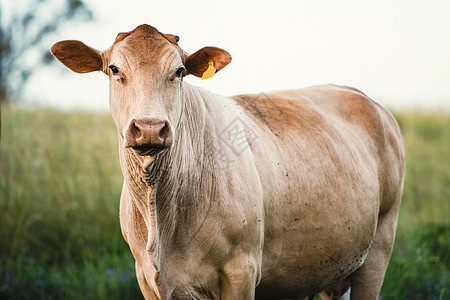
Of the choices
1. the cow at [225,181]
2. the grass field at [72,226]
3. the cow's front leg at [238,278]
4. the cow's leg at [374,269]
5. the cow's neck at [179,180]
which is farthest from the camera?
the grass field at [72,226]

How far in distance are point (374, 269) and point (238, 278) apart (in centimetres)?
172

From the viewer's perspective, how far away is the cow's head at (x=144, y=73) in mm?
2158

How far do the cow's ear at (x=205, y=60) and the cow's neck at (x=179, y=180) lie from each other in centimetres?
14

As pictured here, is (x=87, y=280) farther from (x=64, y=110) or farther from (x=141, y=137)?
(x=64, y=110)

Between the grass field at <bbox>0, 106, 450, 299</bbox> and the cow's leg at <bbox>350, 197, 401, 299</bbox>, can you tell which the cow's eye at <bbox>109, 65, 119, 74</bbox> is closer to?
the cow's leg at <bbox>350, 197, 401, 299</bbox>

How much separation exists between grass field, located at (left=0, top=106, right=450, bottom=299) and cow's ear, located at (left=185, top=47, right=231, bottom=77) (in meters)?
2.86

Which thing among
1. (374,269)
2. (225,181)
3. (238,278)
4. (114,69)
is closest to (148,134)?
(114,69)

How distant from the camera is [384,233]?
400 centimetres

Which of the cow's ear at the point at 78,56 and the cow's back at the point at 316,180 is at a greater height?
the cow's ear at the point at 78,56

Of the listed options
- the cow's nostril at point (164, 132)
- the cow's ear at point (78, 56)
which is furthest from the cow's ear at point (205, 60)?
the cow's nostril at point (164, 132)

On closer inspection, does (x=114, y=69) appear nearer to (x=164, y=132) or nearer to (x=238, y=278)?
(x=164, y=132)

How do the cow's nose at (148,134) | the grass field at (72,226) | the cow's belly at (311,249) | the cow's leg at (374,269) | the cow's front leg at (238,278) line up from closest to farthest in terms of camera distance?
the cow's nose at (148,134)
the cow's front leg at (238,278)
the cow's belly at (311,249)
the cow's leg at (374,269)
the grass field at (72,226)

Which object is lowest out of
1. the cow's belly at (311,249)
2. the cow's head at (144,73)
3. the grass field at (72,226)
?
the grass field at (72,226)

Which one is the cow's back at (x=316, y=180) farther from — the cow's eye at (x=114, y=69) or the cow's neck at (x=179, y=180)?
the cow's eye at (x=114, y=69)
